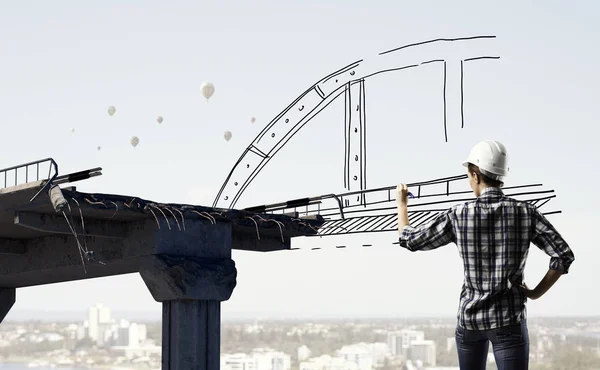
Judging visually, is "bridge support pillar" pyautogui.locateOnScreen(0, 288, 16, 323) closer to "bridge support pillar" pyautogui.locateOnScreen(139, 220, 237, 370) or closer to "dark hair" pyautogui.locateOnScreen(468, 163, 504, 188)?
"bridge support pillar" pyautogui.locateOnScreen(139, 220, 237, 370)

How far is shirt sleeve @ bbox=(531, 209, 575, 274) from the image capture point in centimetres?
505

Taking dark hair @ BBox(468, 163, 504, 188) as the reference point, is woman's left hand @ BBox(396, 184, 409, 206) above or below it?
below

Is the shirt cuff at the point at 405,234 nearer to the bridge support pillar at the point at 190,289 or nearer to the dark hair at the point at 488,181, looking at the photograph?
the dark hair at the point at 488,181

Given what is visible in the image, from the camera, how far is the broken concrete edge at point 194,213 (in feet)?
40.7

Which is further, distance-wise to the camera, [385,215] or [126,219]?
[126,219]

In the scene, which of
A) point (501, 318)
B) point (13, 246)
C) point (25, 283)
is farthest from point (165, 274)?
point (501, 318)

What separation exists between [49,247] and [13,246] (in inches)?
36.2

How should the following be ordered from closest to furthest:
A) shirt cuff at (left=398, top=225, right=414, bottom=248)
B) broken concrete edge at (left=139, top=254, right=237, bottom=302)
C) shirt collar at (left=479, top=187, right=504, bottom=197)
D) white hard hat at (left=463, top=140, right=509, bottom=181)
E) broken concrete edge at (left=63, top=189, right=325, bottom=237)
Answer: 1. white hard hat at (left=463, top=140, right=509, bottom=181)
2. shirt collar at (left=479, top=187, right=504, bottom=197)
3. shirt cuff at (left=398, top=225, right=414, bottom=248)
4. broken concrete edge at (left=63, top=189, right=325, bottom=237)
5. broken concrete edge at (left=139, top=254, right=237, bottom=302)

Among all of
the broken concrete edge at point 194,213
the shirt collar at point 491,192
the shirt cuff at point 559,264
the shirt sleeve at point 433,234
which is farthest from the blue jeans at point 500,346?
the broken concrete edge at point 194,213

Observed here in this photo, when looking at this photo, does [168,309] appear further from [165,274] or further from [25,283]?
[25,283]

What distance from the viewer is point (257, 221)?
14.2 m

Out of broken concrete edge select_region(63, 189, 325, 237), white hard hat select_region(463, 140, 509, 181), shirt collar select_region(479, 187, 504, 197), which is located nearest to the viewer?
white hard hat select_region(463, 140, 509, 181)

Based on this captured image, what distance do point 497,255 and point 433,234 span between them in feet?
1.16

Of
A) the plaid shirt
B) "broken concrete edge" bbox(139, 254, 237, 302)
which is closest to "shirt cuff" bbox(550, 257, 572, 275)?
the plaid shirt
